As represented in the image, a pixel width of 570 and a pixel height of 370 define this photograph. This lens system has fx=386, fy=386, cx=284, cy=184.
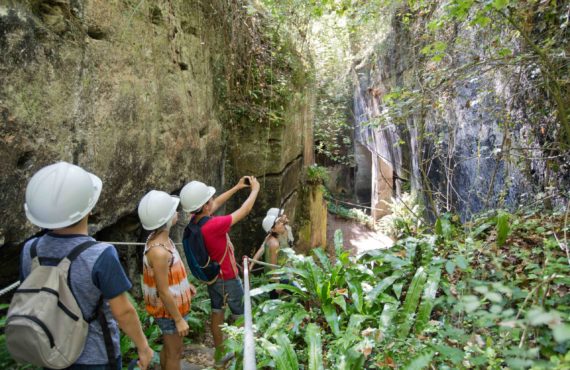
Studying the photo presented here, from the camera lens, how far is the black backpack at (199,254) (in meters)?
3.65

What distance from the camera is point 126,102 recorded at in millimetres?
4184

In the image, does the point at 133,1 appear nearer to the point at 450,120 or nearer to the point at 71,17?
the point at 71,17

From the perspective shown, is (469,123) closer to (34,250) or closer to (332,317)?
(332,317)

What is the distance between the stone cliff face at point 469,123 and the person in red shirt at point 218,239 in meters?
1.93

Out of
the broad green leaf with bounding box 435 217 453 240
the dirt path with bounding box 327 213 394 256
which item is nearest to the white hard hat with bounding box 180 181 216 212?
the broad green leaf with bounding box 435 217 453 240

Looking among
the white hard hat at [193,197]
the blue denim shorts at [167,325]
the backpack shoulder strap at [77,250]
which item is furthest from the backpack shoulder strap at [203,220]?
the backpack shoulder strap at [77,250]

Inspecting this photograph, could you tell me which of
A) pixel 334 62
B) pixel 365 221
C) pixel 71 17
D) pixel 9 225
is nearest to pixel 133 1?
pixel 71 17

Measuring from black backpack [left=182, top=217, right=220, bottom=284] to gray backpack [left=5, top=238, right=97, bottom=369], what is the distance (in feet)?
5.67

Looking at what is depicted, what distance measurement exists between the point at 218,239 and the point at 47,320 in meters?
1.95

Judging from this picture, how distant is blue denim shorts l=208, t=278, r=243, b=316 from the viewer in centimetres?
396

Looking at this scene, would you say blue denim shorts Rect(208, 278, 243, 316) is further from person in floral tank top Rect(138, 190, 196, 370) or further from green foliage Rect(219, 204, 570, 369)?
person in floral tank top Rect(138, 190, 196, 370)

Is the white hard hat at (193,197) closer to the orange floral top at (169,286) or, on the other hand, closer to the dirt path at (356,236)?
the orange floral top at (169,286)

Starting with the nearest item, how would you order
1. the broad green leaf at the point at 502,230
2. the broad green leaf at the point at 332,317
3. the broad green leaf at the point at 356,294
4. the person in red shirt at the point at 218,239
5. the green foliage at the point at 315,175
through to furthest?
the broad green leaf at the point at 332,317, the person in red shirt at the point at 218,239, the broad green leaf at the point at 356,294, the broad green leaf at the point at 502,230, the green foliage at the point at 315,175

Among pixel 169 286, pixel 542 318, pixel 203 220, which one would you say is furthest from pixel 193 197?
pixel 542 318
